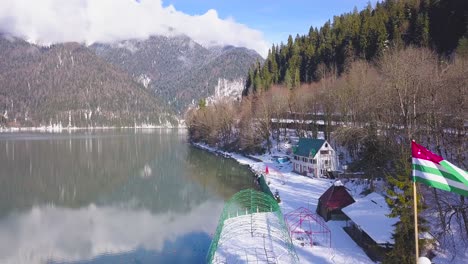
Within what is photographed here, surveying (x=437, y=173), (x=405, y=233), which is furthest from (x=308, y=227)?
(x=437, y=173)

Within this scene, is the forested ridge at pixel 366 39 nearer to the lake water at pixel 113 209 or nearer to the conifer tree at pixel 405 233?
the lake water at pixel 113 209

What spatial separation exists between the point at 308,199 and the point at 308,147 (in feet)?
38.2

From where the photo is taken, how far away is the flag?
8.87 meters

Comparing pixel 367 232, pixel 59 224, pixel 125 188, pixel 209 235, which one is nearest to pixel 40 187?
pixel 125 188

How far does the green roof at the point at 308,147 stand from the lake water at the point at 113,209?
631 centimetres

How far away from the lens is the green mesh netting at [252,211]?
61.2 feet

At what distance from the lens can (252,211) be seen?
28.5 meters

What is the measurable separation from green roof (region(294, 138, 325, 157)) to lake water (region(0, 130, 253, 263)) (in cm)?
631

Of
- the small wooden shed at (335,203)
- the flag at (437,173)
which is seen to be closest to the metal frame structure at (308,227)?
the small wooden shed at (335,203)

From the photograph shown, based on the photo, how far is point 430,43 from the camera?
5572cm

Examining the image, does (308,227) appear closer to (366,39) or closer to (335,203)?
(335,203)

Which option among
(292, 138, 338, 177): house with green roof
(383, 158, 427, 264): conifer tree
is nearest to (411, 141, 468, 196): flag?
(383, 158, 427, 264): conifer tree

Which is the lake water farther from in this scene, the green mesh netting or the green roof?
the green roof

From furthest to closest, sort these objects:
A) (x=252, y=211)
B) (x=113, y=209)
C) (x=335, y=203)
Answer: (x=113, y=209)
(x=252, y=211)
(x=335, y=203)
